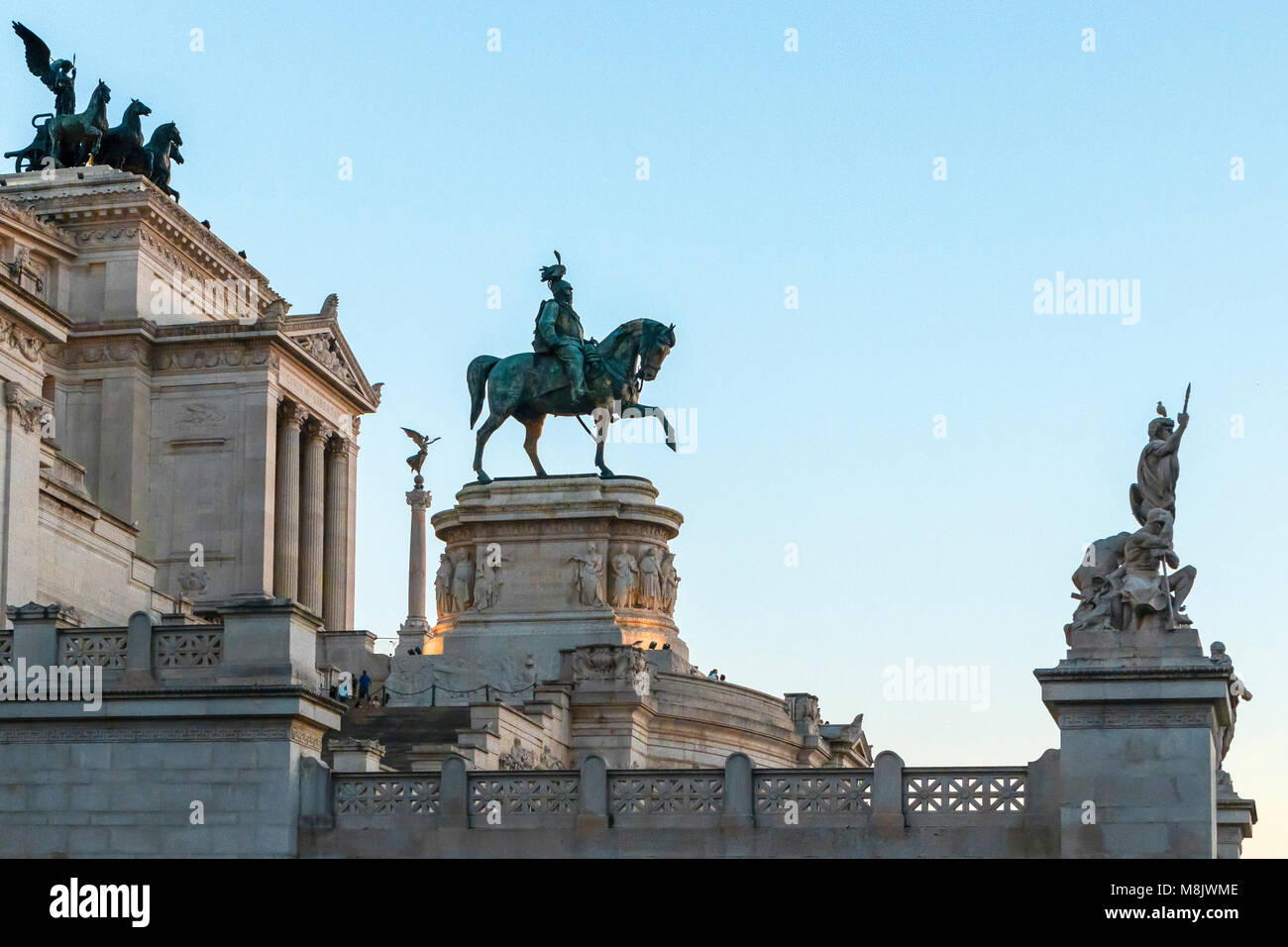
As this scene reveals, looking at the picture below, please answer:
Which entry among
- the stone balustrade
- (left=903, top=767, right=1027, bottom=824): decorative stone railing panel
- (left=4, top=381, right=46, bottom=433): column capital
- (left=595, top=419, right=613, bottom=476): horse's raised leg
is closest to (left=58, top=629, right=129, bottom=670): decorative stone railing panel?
the stone balustrade

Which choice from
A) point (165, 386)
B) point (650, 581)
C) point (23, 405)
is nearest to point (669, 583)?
point (650, 581)

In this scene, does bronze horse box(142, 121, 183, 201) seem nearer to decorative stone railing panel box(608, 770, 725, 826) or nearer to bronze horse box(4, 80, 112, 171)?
bronze horse box(4, 80, 112, 171)

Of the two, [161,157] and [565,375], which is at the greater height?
[161,157]

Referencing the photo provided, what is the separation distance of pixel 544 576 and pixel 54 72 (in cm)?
3666

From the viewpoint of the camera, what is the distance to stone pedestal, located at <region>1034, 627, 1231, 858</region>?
36906mm

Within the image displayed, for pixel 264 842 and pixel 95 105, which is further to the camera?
pixel 95 105

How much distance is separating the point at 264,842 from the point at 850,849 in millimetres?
8616

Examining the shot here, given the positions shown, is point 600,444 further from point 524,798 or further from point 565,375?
point 524,798

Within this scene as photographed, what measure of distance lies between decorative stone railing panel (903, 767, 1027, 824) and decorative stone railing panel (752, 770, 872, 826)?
0.65 meters

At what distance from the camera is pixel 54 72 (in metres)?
92.9
